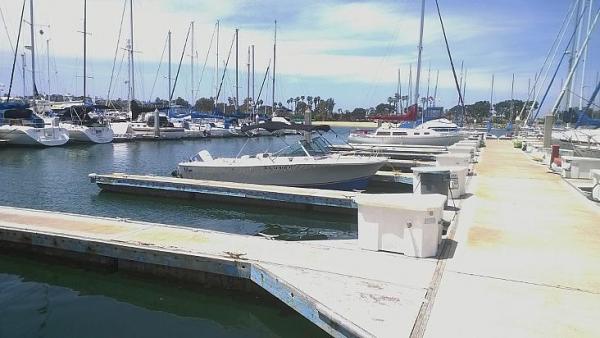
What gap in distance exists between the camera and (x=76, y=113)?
4666cm

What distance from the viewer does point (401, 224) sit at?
6.71 meters

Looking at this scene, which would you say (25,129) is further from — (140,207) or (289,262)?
(289,262)

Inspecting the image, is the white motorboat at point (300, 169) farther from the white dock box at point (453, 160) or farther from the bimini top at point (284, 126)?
the white dock box at point (453, 160)

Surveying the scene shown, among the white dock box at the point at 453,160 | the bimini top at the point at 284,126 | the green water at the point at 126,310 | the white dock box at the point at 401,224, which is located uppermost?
the bimini top at the point at 284,126

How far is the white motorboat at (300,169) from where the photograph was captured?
54.2 ft

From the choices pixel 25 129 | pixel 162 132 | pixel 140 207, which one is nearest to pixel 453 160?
pixel 140 207

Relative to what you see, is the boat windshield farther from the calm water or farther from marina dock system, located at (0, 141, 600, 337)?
marina dock system, located at (0, 141, 600, 337)

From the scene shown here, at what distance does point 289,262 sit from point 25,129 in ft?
121

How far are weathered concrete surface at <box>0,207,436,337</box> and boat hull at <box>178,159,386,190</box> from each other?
25.2 feet

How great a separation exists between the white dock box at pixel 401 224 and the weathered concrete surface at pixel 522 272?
0.51 m

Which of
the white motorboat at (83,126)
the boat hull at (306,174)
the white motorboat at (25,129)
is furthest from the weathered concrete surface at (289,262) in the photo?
the white motorboat at (83,126)

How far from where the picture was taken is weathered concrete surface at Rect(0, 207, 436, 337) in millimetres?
4902

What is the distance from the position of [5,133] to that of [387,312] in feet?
131

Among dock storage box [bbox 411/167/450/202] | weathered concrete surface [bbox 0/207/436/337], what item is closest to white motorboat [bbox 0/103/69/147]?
weathered concrete surface [bbox 0/207/436/337]
